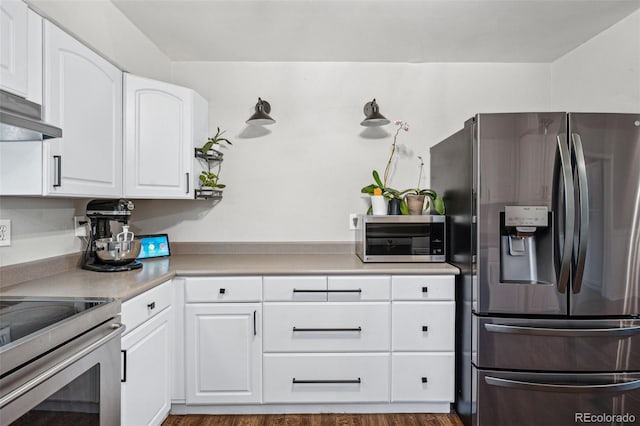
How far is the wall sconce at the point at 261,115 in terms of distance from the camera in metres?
2.53

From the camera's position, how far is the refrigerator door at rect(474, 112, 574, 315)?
5.98 ft

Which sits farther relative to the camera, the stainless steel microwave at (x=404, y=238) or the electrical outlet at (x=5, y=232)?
the stainless steel microwave at (x=404, y=238)

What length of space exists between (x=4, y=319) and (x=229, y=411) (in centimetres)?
137

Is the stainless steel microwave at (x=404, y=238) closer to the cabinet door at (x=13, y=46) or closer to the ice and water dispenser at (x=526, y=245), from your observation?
the ice and water dispenser at (x=526, y=245)

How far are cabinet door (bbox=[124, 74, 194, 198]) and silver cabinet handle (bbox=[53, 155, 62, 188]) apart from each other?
21.8 inches

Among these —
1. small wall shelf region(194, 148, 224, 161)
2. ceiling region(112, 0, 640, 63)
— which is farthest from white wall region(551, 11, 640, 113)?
small wall shelf region(194, 148, 224, 161)

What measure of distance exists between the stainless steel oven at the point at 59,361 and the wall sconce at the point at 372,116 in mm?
1856

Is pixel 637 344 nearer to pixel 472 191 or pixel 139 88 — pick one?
pixel 472 191

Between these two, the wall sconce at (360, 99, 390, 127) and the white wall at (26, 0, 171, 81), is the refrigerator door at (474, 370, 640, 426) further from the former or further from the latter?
the white wall at (26, 0, 171, 81)

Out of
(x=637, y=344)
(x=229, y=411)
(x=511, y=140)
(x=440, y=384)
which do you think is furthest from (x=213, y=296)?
(x=637, y=344)

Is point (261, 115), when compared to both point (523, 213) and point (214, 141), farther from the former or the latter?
point (523, 213)

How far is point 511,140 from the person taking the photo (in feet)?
6.08

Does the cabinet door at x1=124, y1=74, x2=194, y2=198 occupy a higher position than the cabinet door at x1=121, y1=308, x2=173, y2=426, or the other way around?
the cabinet door at x1=124, y1=74, x2=194, y2=198

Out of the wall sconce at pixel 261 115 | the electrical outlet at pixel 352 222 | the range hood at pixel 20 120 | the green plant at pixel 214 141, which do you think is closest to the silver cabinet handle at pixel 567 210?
the electrical outlet at pixel 352 222
